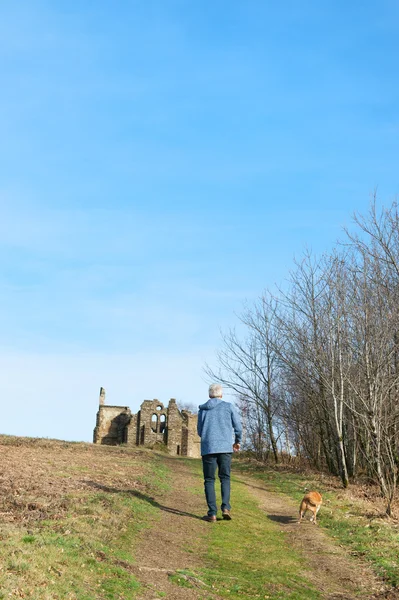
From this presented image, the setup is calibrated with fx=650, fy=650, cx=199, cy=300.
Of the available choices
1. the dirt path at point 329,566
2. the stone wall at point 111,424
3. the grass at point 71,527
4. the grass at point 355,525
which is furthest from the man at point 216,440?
the stone wall at point 111,424

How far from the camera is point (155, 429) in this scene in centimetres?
6638

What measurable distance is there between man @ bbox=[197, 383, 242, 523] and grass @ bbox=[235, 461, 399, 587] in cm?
268

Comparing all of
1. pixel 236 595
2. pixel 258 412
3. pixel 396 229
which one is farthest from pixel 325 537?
pixel 258 412

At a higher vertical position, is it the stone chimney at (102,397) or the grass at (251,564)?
the stone chimney at (102,397)

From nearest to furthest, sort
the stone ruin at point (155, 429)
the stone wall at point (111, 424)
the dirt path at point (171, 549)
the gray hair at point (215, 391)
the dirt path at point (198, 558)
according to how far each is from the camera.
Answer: the dirt path at point (171, 549) → the dirt path at point (198, 558) → the gray hair at point (215, 391) → the stone ruin at point (155, 429) → the stone wall at point (111, 424)

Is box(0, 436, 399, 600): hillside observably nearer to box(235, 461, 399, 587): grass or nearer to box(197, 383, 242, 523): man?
box(235, 461, 399, 587): grass

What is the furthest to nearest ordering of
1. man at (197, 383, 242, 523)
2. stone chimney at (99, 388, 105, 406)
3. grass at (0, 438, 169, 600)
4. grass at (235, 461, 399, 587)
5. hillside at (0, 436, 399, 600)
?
stone chimney at (99, 388, 105, 406) < man at (197, 383, 242, 523) < grass at (235, 461, 399, 587) < hillside at (0, 436, 399, 600) < grass at (0, 438, 169, 600)

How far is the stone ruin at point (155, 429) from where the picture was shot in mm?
65625

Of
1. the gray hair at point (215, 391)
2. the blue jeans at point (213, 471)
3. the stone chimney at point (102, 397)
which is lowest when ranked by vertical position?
the blue jeans at point (213, 471)

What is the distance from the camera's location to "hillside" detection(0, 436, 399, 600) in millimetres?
8148

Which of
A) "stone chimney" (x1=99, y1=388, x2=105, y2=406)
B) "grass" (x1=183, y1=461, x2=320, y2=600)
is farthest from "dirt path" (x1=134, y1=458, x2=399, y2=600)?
"stone chimney" (x1=99, y1=388, x2=105, y2=406)

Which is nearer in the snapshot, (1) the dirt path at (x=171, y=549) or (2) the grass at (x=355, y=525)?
(1) the dirt path at (x=171, y=549)

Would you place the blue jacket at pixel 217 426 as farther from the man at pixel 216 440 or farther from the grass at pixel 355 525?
the grass at pixel 355 525

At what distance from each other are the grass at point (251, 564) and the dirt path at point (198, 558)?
19 centimetres
